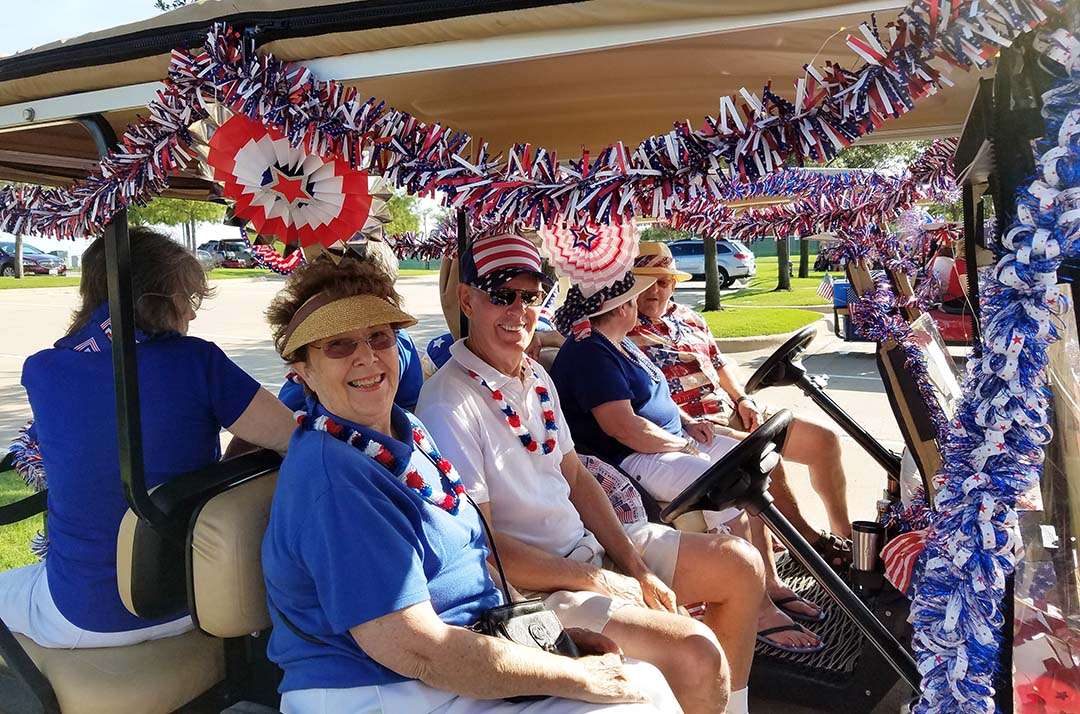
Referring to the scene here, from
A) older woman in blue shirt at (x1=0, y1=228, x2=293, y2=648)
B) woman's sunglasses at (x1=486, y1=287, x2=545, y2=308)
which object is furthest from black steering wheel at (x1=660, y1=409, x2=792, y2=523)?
older woman in blue shirt at (x1=0, y1=228, x2=293, y2=648)

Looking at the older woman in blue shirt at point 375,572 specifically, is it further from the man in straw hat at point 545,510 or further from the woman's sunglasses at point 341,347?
the man in straw hat at point 545,510

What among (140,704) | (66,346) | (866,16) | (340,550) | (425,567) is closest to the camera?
(866,16)

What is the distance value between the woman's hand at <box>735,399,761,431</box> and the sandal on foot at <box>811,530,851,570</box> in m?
0.71

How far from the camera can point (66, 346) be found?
7.13 feet

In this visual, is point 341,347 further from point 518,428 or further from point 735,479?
point 735,479

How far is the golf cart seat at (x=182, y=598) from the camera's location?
1893 mm

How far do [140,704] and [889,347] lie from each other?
2.35 meters

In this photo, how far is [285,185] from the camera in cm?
189

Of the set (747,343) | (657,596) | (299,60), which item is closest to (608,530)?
(657,596)

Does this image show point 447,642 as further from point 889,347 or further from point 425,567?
point 889,347

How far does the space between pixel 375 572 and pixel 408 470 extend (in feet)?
0.93

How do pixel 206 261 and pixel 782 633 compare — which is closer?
pixel 206 261

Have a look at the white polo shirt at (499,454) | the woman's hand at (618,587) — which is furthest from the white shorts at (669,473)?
the woman's hand at (618,587)

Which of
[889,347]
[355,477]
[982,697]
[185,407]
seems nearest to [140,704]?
[185,407]
